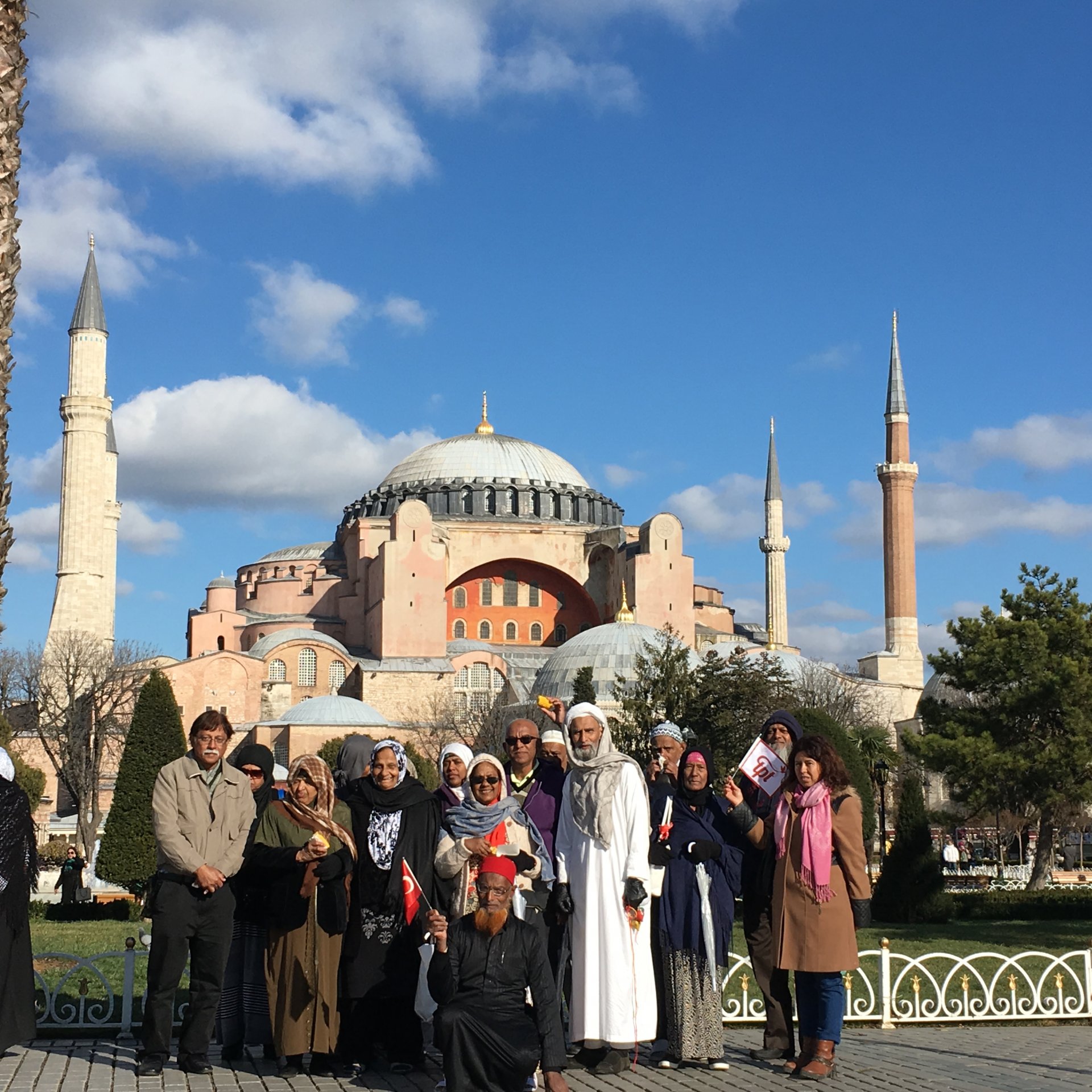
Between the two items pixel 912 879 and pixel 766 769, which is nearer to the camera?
pixel 766 769

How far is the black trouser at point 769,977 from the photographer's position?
5797 millimetres

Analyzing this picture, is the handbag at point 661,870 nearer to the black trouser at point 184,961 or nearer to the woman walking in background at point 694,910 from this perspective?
the woman walking in background at point 694,910

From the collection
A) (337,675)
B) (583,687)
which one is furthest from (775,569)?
(583,687)

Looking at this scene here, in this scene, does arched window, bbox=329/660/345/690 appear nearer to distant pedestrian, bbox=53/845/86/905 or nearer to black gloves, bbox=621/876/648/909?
distant pedestrian, bbox=53/845/86/905

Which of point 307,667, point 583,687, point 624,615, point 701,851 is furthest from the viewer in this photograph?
point 307,667

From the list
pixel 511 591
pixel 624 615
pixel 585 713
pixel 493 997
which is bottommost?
pixel 493 997

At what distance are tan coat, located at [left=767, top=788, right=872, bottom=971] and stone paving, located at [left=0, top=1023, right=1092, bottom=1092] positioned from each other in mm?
464

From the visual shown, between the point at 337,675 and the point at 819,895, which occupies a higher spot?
the point at 337,675

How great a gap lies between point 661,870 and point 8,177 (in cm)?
404

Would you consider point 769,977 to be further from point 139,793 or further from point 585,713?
point 139,793

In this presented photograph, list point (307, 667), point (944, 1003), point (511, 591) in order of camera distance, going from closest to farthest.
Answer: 1. point (944, 1003)
2. point (307, 667)
3. point (511, 591)

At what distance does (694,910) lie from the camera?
18.5 ft

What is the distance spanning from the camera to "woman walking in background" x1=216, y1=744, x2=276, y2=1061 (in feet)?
18.6

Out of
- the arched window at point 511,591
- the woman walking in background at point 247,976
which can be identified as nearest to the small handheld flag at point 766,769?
the woman walking in background at point 247,976
